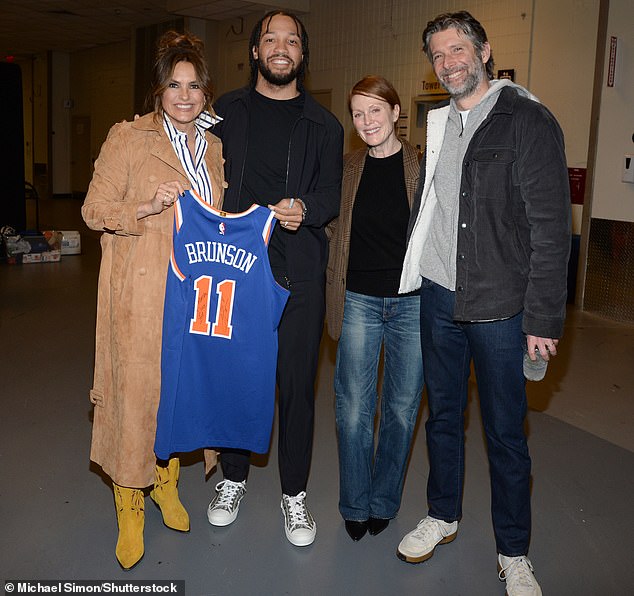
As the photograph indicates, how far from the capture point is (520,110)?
2113 millimetres

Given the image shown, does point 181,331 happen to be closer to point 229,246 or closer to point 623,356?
point 229,246

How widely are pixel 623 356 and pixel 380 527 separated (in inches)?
139

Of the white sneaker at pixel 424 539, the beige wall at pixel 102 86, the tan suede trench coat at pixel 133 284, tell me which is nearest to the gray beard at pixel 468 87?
the tan suede trench coat at pixel 133 284

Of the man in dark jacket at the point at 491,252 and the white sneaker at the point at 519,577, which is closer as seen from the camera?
the man in dark jacket at the point at 491,252

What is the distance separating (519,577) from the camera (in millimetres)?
2328

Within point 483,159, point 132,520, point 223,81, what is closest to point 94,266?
point 223,81

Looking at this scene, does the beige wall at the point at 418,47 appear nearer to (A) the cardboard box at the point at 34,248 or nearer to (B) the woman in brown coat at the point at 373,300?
(A) the cardboard box at the point at 34,248

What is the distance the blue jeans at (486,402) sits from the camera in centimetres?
223

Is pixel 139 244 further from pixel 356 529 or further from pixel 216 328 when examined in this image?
pixel 356 529

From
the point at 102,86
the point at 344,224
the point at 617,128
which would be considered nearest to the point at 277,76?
the point at 344,224

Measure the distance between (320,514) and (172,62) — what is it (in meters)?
1.88

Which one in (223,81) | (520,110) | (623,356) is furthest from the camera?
(223,81)

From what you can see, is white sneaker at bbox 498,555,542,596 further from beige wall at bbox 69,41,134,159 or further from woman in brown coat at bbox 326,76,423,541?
beige wall at bbox 69,41,134,159

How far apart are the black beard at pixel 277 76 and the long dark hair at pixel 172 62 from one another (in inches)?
8.5
